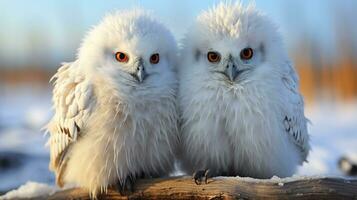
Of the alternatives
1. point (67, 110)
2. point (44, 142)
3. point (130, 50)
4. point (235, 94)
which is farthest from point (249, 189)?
point (44, 142)

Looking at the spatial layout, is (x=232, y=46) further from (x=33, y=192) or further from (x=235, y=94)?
(x=33, y=192)

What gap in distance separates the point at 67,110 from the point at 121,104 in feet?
1.35

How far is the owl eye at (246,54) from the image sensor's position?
321 centimetres

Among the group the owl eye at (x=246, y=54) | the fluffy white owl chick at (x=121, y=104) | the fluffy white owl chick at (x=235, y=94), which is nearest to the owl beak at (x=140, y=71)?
the fluffy white owl chick at (x=121, y=104)

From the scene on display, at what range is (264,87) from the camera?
323 cm

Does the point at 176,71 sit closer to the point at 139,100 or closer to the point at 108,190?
the point at 139,100

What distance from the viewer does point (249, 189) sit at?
3014 millimetres

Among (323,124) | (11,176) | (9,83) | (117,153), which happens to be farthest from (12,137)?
(9,83)

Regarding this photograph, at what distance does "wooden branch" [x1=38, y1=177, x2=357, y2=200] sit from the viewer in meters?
2.94

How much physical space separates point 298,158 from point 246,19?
1053 millimetres

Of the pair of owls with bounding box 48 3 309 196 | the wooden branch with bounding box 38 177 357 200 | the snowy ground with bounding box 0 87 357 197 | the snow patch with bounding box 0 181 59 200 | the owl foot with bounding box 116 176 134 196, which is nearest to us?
the wooden branch with bounding box 38 177 357 200

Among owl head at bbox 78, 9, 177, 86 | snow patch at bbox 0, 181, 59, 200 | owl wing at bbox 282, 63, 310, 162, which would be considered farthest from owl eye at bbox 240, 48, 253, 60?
snow patch at bbox 0, 181, 59, 200

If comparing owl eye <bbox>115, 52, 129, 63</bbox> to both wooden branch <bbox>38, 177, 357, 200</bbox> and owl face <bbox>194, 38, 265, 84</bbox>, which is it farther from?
wooden branch <bbox>38, 177, 357, 200</bbox>

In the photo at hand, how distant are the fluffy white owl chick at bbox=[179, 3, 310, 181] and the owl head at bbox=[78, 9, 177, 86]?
166 millimetres
